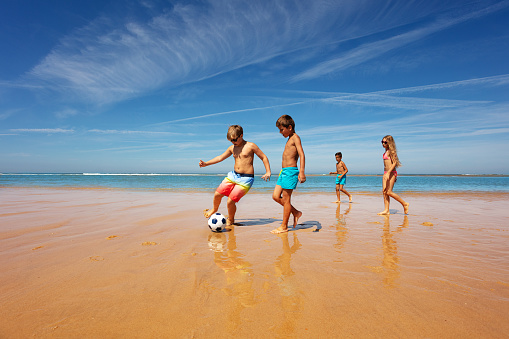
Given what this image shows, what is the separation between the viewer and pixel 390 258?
3.29 metres

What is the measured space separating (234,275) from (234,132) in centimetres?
329

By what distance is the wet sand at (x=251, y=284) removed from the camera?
1.84 metres

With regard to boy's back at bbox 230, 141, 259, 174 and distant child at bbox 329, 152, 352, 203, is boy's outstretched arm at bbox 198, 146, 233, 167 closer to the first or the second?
boy's back at bbox 230, 141, 259, 174

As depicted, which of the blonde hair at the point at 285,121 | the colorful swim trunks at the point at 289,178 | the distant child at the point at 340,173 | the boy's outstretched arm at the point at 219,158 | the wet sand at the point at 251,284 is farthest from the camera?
the distant child at the point at 340,173

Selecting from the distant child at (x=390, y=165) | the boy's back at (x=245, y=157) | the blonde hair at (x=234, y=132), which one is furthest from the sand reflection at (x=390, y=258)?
the blonde hair at (x=234, y=132)

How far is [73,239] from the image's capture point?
4.10 meters

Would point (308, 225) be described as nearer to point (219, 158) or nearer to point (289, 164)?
point (289, 164)

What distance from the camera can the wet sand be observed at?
1839mm

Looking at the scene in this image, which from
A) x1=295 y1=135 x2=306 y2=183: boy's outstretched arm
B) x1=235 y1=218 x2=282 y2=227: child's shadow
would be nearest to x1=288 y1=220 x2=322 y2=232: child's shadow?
x1=235 y1=218 x2=282 y2=227: child's shadow

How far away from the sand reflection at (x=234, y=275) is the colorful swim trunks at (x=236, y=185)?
1214 millimetres

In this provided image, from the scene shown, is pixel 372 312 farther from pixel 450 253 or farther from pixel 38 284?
pixel 38 284

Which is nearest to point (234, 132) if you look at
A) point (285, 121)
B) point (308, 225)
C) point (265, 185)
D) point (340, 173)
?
point (285, 121)

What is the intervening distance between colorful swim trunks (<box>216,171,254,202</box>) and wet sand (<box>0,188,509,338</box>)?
1014 mm

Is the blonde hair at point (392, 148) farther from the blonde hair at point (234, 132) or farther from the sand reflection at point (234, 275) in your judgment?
the sand reflection at point (234, 275)
